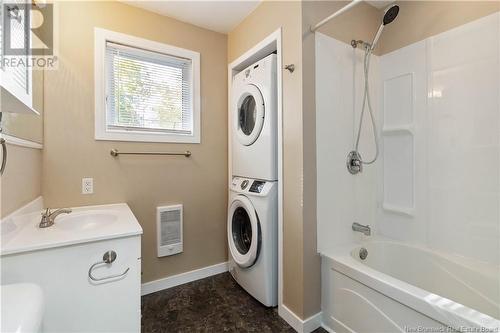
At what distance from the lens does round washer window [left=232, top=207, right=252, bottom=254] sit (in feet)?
6.87

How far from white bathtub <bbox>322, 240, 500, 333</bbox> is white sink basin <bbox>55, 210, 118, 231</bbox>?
150cm

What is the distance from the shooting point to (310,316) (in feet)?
5.29

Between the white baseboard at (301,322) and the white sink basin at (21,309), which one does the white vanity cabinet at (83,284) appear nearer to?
the white sink basin at (21,309)

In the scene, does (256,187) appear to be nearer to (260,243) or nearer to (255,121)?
(260,243)

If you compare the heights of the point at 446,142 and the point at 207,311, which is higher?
the point at 446,142

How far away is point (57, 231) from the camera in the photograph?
3.93ft

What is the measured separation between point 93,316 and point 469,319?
1654mm

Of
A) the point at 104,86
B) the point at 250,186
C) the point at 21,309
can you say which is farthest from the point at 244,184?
the point at 21,309

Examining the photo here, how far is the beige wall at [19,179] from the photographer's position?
3.65 ft

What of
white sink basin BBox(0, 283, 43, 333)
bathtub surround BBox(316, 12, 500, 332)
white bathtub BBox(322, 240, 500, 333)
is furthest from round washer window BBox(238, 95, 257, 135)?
white sink basin BBox(0, 283, 43, 333)

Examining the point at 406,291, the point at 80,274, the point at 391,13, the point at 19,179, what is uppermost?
the point at 391,13

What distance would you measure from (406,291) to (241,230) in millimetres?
1334

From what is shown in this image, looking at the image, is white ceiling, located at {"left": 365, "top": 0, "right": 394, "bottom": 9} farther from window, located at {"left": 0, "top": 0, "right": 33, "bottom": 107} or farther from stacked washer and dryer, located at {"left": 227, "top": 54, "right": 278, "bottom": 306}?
window, located at {"left": 0, "top": 0, "right": 33, "bottom": 107}

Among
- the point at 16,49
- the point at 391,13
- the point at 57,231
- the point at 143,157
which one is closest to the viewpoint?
the point at 16,49
